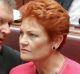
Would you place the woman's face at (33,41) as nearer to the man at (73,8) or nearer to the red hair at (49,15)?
the red hair at (49,15)

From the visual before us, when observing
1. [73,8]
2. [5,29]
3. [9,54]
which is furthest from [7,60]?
[73,8]

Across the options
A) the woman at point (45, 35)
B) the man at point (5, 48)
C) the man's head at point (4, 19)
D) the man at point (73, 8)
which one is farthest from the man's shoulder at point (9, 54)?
the man at point (73, 8)

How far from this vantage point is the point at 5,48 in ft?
5.53

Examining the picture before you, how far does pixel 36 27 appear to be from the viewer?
1205 mm

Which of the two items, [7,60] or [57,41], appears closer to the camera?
[57,41]

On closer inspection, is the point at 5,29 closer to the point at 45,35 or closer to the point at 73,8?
the point at 45,35

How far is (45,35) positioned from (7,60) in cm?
54

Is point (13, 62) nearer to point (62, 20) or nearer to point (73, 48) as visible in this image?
point (73, 48)

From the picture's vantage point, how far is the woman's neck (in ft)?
4.09

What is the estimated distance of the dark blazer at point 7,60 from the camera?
164 cm

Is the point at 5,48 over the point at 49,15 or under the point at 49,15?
under

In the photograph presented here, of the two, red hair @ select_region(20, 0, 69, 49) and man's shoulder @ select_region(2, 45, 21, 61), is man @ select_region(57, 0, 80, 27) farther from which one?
red hair @ select_region(20, 0, 69, 49)

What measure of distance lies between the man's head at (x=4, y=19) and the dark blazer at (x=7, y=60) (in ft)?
0.42

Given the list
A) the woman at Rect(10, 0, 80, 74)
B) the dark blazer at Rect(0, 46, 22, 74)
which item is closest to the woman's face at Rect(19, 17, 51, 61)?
the woman at Rect(10, 0, 80, 74)
